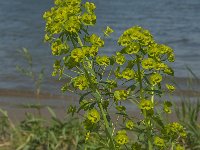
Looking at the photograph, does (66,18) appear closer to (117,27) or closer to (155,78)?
(155,78)

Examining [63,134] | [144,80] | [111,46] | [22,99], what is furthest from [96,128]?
[111,46]

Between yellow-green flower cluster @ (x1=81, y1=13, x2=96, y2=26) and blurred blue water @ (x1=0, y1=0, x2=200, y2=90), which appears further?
blurred blue water @ (x1=0, y1=0, x2=200, y2=90)

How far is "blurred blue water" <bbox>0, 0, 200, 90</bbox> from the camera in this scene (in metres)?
11.8

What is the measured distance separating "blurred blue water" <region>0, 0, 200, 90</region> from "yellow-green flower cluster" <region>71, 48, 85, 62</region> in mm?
7807

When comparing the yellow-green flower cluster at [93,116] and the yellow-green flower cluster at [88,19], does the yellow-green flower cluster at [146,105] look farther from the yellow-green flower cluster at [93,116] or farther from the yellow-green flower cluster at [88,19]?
the yellow-green flower cluster at [88,19]

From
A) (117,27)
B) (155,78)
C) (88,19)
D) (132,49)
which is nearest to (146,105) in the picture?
(155,78)

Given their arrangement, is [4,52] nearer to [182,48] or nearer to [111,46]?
[111,46]

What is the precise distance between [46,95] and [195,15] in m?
10.7

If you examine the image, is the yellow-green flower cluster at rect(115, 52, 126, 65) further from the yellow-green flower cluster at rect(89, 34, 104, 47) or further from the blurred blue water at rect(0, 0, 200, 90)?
the blurred blue water at rect(0, 0, 200, 90)

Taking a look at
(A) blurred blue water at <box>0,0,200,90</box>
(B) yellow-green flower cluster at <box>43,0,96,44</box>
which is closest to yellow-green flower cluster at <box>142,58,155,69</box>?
(B) yellow-green flower cluster at <box>43,0,96,44</box>

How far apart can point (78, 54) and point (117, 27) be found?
15.1m

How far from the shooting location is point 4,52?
1358cm

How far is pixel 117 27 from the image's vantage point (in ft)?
56.4

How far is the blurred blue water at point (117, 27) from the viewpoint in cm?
1185
